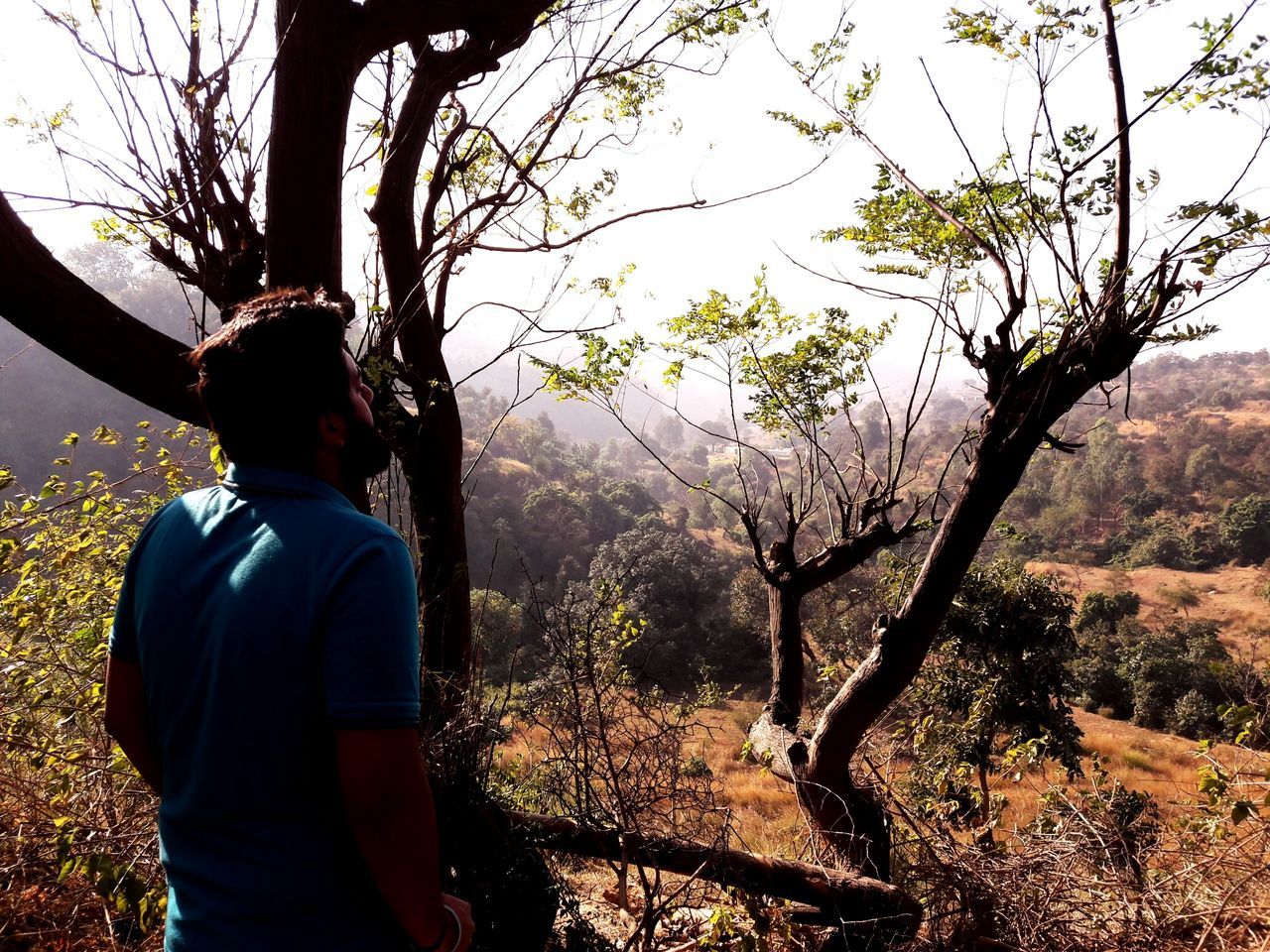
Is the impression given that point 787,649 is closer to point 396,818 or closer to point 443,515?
point 443,515

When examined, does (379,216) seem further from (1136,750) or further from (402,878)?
(1136,750)

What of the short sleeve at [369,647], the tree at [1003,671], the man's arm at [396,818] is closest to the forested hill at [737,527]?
the tree at [1003,671]

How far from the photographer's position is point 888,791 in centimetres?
378

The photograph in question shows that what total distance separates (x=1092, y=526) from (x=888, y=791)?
49764mm

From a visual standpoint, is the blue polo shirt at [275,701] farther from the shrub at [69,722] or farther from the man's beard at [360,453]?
the shrub at [69,722]

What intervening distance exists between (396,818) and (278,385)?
1.99 feet

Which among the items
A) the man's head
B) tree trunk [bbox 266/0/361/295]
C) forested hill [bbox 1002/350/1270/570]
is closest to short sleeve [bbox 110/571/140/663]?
the man's head

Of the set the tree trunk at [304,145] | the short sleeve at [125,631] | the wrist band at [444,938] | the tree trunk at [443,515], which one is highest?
the tree trunk at [304,145]

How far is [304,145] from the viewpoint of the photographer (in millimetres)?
2139

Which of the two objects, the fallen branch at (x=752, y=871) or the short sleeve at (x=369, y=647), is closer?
the short sleeve at (x=369, y=647)

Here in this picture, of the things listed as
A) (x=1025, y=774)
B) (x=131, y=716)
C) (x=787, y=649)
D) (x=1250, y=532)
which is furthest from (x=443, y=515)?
(x=1250, y=532)

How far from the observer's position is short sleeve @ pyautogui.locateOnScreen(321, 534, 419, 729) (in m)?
0.85

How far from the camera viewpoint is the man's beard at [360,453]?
109 cm

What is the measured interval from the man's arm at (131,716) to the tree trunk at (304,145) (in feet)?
4.41
